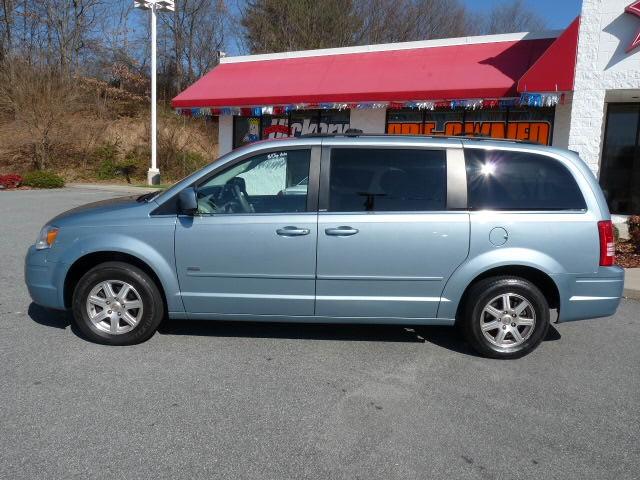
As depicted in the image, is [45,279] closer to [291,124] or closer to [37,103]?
[291,124]

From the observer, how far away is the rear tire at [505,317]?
4371 mm

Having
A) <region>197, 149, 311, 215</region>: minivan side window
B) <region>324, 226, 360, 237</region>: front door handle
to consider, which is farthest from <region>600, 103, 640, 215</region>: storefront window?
<region>197, 149, 311, 215</region>: minivan side window

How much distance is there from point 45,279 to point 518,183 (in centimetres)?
414

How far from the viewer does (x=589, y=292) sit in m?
Answer: 4.38

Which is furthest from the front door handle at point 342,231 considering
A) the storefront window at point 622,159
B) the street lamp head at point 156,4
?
the street lamp head at point 156,4

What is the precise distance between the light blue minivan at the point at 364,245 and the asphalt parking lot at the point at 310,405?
1.16 feet

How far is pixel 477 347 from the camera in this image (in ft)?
14.7

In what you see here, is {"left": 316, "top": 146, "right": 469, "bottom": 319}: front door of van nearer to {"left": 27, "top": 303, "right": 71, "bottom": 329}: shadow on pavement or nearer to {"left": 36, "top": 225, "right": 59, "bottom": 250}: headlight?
{"left": 36, "top": 225, "right": 59, "bottom": 250}: headlight

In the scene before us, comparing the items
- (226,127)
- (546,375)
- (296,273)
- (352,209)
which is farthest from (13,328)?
(226,127)

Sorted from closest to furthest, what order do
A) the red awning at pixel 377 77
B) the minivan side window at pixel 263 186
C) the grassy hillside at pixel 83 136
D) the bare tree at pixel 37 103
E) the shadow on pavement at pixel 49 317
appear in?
the minivan side window at pixel 263 186 < the shadow on pavement at pixel 49 317 < the red awning at pixel 377 77 < the bare tree at pixel 37 103 < the grassy hillside at pixel 83 136

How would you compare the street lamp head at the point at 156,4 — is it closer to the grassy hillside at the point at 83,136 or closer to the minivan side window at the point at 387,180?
the grassy hillside at the point at 83,136

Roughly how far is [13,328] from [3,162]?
84.9 ft

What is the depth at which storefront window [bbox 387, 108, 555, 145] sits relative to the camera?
1196 centimetres

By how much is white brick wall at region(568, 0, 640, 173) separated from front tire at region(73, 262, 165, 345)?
28.9ft
